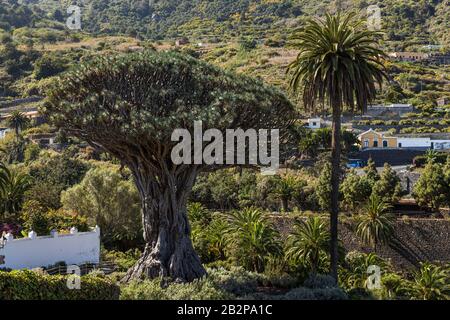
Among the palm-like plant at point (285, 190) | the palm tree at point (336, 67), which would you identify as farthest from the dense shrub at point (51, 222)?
the palm-like plant at point (285, 190)

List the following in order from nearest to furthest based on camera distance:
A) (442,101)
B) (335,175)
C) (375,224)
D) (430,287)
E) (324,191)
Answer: (335,175) < (430,287) < (375,224) < (324,191) < (442,101)

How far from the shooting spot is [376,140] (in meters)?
60.6

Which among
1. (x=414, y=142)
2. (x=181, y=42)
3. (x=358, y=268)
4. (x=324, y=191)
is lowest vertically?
(x=358, y=268)

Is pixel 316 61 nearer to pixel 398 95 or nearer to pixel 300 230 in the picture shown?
pixel 300 230

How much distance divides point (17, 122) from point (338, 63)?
1734 inches

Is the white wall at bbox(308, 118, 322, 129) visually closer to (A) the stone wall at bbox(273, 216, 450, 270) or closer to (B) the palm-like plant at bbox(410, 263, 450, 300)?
(A) the stone wall at bbox(273, 216, 450, 270)

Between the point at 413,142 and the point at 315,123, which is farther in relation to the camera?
the point at 315,123

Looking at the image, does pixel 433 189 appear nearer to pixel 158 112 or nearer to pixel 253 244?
pixel 253 244

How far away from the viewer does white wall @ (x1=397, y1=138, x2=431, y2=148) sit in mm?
60375

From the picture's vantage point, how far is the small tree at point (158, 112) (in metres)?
21.2

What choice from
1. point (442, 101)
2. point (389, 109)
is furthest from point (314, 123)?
point (442, 101)

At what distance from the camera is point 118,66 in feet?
72.2
